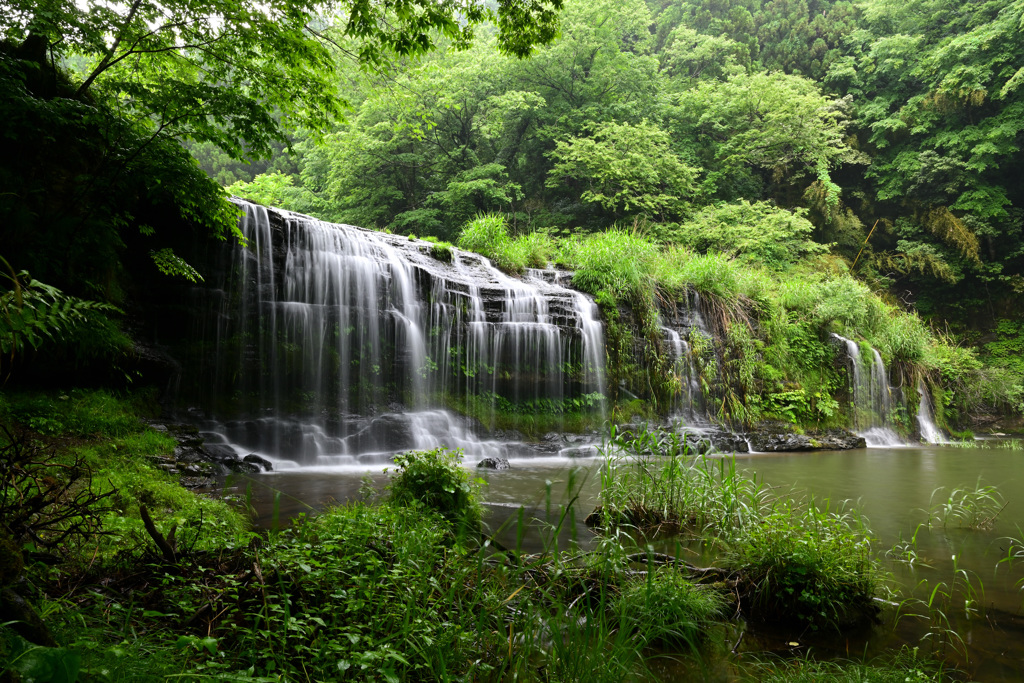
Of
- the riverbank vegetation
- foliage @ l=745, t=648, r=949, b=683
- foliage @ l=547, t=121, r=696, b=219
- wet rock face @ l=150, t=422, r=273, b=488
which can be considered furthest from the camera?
foliage @ l=547, t=121, r=696, b=219

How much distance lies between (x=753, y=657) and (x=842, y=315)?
14.3m

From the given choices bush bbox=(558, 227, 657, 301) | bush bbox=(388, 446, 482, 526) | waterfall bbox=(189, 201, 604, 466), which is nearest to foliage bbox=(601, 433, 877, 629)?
bush bbox=(388, 446, 482, 526)

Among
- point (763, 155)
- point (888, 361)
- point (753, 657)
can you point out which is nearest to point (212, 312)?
point (753, 657)

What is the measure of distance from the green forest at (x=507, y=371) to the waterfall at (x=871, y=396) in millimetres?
107

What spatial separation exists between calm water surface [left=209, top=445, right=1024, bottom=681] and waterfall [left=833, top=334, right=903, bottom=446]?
2.47 meters

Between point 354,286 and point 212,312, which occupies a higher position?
point 354,286

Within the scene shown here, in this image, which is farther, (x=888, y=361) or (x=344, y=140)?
(x=344, y=140)

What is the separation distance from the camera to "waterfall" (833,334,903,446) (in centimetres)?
1341

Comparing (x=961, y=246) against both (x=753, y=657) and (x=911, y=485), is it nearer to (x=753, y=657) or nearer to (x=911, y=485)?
(x=911, y=485)

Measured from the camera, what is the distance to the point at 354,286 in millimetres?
10453

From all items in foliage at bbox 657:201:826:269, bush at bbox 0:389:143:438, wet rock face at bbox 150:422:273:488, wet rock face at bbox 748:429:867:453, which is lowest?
wet rock face at bbox 748:429:867:453

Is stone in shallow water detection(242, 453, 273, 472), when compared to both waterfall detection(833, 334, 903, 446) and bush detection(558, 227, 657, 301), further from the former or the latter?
waterfall detection(833, 334, 903, 446)

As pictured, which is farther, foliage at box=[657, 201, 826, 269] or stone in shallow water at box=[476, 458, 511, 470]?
foliage at box=[657, 201, 826, 269]

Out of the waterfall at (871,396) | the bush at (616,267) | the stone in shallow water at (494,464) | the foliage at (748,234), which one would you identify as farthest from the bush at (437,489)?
the foliage at (748,234)
